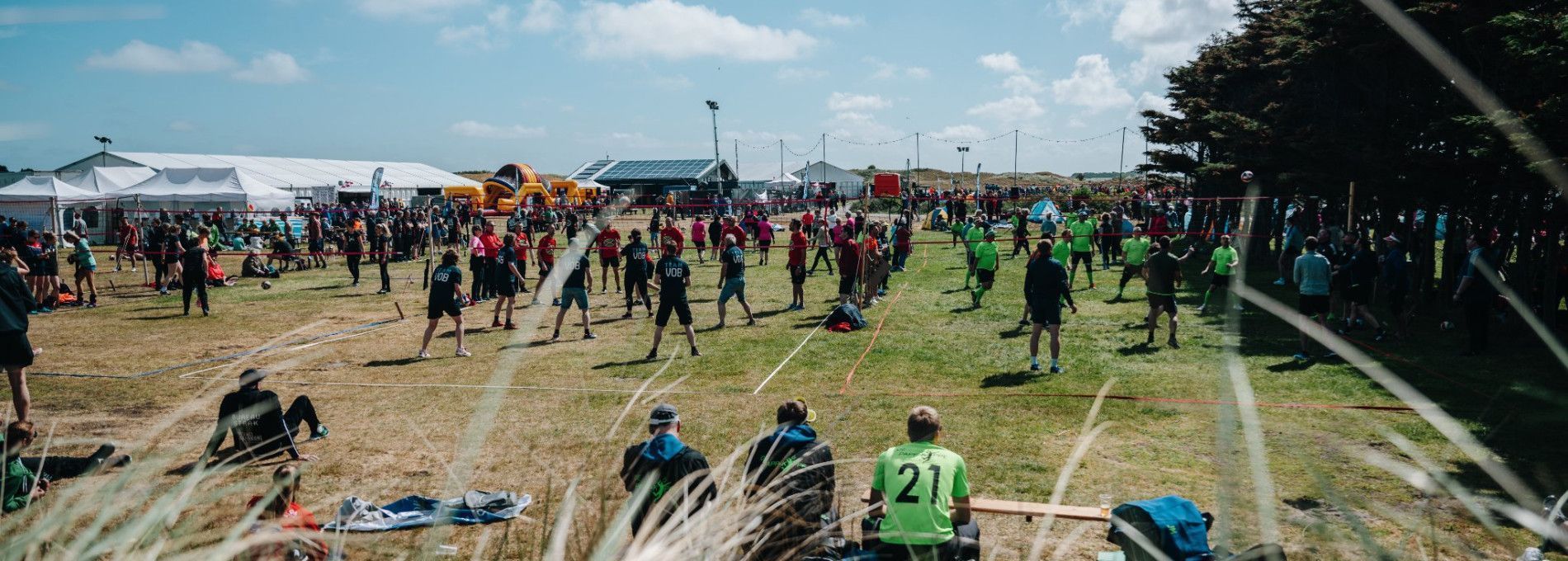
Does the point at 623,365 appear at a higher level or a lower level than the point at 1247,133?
lower

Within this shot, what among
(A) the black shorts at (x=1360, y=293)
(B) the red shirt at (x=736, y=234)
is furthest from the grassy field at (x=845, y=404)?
(B) the red shirt at (x=736, y=234)

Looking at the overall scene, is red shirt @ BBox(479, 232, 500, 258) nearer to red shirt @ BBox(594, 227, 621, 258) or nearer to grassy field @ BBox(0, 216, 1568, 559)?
grassy field @ BBox(0, 216, 1568, 559)

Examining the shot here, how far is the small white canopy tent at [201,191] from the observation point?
31.8 metres

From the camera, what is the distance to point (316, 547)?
1.60 m

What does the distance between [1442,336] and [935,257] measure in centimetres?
1442

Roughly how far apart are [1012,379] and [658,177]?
59.8 metres

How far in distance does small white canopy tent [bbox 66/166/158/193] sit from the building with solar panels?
29.4 meters

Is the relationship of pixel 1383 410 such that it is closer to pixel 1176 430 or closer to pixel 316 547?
pixel 1176 430

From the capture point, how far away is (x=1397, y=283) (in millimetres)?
12797

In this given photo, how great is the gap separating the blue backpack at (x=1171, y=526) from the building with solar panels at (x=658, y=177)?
56.8 m

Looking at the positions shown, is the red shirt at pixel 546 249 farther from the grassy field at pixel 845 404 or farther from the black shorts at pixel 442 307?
the black shorts at pixel 442 307

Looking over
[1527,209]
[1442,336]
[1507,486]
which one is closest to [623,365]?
[1507,486]

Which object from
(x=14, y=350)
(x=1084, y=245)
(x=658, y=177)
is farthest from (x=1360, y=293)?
(x=658, y=177)

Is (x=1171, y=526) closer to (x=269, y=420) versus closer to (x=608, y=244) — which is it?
(x=269, y=420)
